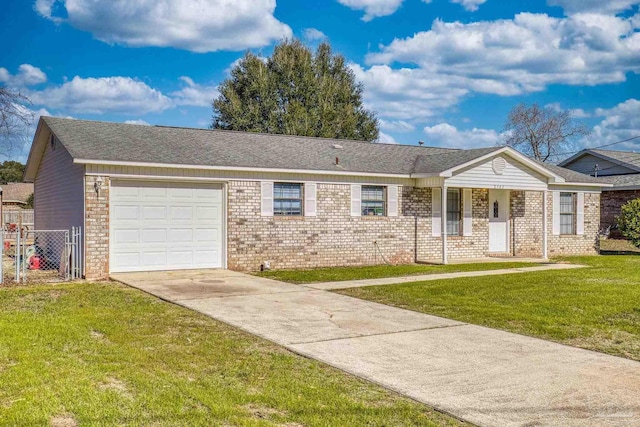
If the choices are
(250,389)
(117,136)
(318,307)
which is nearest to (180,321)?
(318,307)

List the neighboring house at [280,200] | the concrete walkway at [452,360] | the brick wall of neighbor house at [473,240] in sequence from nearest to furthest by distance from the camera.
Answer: the concrete walkway at [452,360] → the neighboring house at [280,200] → the brick wall of neighbor house at [473,240]

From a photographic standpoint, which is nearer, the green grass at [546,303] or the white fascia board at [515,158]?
the green grass at [546,303]

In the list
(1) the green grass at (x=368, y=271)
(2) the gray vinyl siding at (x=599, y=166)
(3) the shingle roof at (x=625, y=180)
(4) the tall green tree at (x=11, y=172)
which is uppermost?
(4) the tall green tree at (x=11, y=172)

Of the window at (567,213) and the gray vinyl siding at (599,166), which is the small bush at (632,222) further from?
the gray vinyl siding at (599,166)

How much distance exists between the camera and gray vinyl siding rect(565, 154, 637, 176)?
105 ft

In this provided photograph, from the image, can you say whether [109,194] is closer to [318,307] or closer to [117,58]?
[318,307]

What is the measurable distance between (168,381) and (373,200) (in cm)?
1306

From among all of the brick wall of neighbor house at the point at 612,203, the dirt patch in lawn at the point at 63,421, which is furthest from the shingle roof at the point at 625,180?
the dirt patch in lawn at the point at 63,421

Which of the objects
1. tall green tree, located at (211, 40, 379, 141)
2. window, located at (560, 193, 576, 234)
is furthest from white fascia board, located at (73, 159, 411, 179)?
tall green tree, located at (211, 40, 379, 141)

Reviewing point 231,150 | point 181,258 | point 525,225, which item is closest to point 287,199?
point 231,150

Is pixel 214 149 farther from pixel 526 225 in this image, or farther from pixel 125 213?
pixel 526 225

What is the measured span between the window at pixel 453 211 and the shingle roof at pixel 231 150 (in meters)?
1.28

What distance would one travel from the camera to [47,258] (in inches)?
687

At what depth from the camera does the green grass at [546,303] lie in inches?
308
